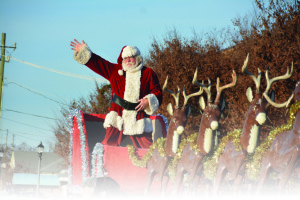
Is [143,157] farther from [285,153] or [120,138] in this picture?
[285,153]

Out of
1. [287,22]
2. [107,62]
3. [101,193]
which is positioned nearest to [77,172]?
[107,62]

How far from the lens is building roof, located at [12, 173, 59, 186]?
3002 millimetres

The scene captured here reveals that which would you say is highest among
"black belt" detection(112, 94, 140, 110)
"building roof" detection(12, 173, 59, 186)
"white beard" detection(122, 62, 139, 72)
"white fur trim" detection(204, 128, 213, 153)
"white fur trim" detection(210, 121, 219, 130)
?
"white beard" detection(122, 62, 139, 72)

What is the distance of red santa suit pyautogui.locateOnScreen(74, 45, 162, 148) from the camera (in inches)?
245

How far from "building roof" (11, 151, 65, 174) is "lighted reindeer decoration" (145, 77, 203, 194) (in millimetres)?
1928

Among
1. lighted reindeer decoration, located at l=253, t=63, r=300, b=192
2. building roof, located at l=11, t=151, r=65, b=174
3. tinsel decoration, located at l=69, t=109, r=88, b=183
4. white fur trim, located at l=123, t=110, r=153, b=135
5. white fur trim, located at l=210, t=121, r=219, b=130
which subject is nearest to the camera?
building roof, located at l=11, t=151, r=65, b=174

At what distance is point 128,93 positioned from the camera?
6.29m

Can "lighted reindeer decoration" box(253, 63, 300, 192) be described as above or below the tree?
below

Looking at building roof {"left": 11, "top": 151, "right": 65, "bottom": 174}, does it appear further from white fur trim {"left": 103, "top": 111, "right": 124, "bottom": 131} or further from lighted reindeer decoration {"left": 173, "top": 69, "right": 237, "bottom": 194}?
white fur trim {"left": 103, "top": 111, "right": 124, "bottom": 131}

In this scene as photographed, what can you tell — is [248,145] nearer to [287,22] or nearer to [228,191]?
[228,191]

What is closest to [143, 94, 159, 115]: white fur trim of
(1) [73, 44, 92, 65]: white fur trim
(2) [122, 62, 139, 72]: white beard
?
(2) [122, 62, 139, 72]: white beard

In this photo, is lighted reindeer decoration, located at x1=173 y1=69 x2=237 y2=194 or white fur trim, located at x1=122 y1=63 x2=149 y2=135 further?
white fur trim, located at x1=122 y1=63 x2=149 y2=135

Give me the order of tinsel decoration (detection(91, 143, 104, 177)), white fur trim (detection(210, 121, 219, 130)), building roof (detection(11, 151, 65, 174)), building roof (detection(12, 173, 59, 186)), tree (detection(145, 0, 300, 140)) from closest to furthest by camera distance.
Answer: building roof (detection(12, 173, 59, 186)), building roof (detection(11, 151, 65, 174)), white fur trim (detection(210, 121, 219, 130)), tinsel decoration (detection(91, 143, 104, 177)), tree (detection(145, 0, 300, 140))

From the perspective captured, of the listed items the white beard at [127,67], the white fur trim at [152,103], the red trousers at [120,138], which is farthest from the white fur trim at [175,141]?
the white beard at [127,67]
